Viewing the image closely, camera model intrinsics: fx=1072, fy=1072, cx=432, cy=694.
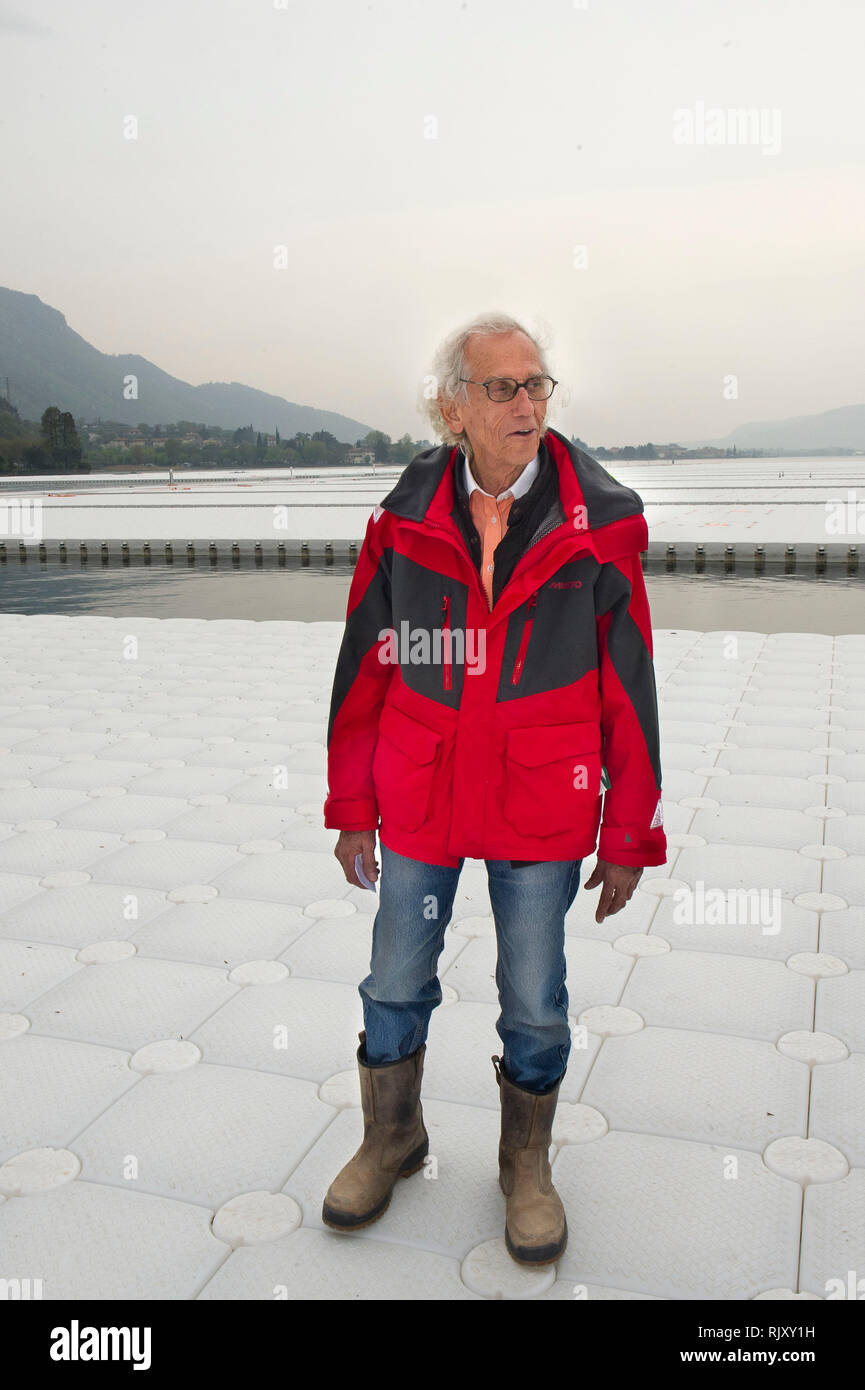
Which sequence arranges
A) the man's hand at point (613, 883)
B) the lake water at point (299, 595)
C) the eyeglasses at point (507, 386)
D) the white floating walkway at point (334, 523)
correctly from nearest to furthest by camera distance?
the eyeglasses at point (507, 386) → the man's hand at point (613, 883) → the lake water at point (299, 595) → the white floating walkway at point (334, 523)

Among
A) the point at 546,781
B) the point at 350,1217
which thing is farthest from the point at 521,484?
the point at 350,1217

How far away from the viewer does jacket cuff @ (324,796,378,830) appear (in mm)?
1962

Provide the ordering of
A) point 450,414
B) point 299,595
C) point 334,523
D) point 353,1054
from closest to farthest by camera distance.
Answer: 1. point 450,414
2. point 353,1054
3. point 299,595
4. point 334,523

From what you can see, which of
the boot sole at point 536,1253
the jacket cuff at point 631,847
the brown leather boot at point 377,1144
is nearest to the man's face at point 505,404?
the jacket cuff at point 631,847

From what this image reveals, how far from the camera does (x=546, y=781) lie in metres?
1.79

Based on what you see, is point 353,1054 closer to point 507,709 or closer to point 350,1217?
point 350,1217

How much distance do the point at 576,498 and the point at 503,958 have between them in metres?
0.82

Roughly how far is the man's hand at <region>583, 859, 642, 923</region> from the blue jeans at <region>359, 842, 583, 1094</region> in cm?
5

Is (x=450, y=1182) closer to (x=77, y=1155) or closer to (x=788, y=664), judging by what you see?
(x=77, y=1155)

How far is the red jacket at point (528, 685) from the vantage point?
179 centimetres

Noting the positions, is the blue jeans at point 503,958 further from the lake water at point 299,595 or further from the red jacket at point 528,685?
the lake water at point 299,595

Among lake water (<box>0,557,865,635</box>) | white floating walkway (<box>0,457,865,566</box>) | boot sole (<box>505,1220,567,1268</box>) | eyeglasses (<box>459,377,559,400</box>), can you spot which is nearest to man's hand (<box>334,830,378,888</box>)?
boot sole (<box>505,1220,567,1268</box>)

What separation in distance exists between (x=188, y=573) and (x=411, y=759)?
755 inches

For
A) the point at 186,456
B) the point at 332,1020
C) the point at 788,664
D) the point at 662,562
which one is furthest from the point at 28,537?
the point at 186,456
